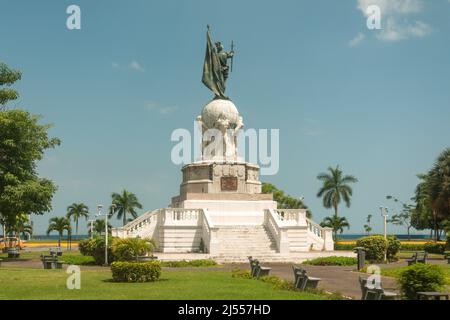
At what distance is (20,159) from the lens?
34375 mm

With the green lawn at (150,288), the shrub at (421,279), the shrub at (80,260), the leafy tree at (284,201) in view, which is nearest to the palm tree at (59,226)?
the leafy tree at (284,201)

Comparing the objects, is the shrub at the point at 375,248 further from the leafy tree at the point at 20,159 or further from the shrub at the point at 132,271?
the leafy tree at the point at 20,159

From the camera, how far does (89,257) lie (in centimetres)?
3241

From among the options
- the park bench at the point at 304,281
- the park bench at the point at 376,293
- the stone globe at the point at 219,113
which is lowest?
the park bench at the point at 304,281

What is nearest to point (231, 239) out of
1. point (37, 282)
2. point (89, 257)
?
point (89, 257)

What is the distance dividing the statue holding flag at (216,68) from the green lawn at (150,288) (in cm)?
2761

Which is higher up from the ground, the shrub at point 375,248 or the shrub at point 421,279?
the shrub at point 421,279

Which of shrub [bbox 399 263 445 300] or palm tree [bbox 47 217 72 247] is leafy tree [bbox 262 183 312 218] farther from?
shrub [bbox 399 263 445 300]

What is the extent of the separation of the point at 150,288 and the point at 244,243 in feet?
55.6

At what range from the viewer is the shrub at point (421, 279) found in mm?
14523

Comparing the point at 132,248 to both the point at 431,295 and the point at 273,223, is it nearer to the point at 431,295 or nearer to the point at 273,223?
the point at 273,223

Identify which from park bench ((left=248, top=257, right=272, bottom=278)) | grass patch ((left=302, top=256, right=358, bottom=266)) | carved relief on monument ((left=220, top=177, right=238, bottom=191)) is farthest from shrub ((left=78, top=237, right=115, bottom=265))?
carved relief on monument ((left=220, top=177, right=238, bottom=191))
